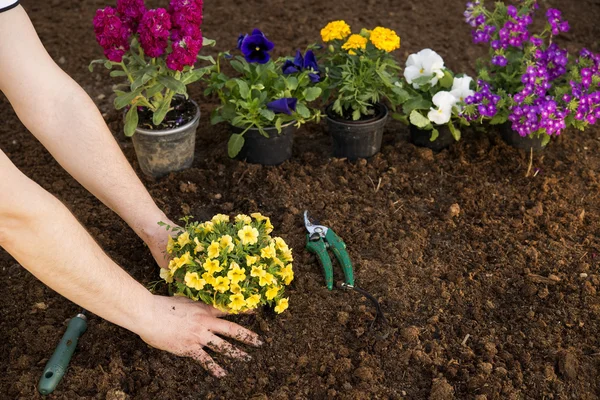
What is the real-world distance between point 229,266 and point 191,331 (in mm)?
244

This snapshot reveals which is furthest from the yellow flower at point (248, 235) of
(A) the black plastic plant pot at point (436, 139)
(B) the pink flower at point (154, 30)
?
(A) the black plastic plant pot at point (436, 139)

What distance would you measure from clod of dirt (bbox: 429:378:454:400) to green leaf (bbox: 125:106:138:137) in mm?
1534

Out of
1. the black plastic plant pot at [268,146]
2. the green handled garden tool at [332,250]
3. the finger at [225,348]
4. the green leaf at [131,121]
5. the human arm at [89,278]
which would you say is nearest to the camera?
the human arm at [89,278]

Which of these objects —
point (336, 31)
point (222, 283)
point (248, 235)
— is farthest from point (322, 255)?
point (336, 31)

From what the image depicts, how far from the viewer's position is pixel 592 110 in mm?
2912

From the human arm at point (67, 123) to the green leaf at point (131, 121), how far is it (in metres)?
0.39

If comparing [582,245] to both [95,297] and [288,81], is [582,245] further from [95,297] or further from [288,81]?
[95,297]

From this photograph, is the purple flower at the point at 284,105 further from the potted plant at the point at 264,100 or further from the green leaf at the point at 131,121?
the green leaf at the point at 131,121

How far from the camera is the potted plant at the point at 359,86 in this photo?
2.95 m

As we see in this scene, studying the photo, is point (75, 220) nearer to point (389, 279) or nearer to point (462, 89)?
point (389, 279)

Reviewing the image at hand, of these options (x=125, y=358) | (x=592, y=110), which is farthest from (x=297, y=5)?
(x=125, y=358)

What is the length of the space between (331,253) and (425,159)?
0.78 meters

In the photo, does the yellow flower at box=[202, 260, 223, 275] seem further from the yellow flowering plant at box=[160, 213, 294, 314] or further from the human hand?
the human hand

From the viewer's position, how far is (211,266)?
7.05 feet
